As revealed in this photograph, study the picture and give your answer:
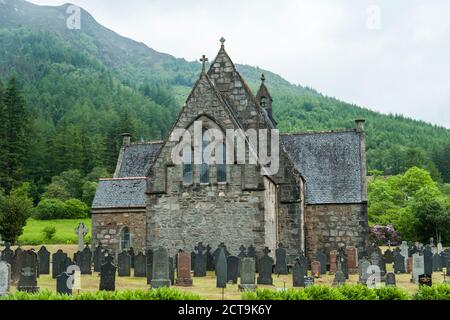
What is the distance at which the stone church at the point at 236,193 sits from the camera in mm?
28547

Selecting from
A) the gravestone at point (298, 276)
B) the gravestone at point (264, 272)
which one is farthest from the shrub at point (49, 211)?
the gravestone at point (298, 276)

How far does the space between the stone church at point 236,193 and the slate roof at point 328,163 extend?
59 millimetres

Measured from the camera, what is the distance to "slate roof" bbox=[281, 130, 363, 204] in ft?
112

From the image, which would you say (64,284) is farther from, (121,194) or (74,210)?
(74,210)

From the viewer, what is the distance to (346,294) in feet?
54.4

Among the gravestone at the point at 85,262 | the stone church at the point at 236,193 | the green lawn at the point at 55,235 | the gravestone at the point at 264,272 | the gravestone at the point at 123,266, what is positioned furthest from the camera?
the green lawn at the point at 55,235

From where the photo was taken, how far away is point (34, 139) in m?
102

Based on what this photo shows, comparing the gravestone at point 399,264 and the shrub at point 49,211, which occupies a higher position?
Answer: the shrub at point 49,211

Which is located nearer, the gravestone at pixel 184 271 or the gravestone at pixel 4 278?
the gravestone at pixel 4 278

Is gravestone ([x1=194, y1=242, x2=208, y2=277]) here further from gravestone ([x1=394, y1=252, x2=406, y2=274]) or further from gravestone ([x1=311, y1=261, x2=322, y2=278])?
gravestone ([x1=394, y1=252, x2=406, y2=274])

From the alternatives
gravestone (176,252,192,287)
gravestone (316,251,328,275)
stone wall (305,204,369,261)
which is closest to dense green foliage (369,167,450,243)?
stone wall (305,204,369,261)

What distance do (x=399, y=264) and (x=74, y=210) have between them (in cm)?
4940

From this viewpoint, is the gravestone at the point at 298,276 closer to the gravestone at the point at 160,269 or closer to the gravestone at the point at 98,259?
the gravestone at the point at 160,269
